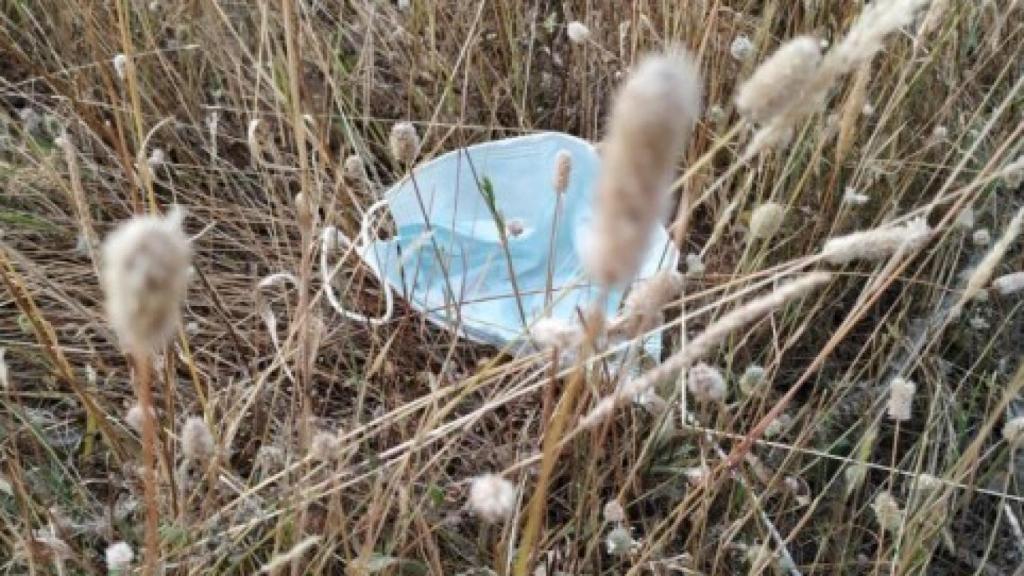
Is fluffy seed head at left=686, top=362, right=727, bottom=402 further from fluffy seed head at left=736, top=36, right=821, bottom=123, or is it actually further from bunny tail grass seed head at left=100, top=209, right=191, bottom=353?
bunny tail grass seed head at left=100, top=209, right=191, bottom=353

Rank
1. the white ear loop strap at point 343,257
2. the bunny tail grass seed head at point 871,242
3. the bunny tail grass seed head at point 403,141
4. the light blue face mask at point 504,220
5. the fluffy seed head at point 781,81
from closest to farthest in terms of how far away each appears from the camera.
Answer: the fluffy seed head at point 781,81
the bunny tail grass seed head at point 871,242
the bunny tail grass seed head at point 403,141
the white ear loop strap at point 343,257
the light blue face mask at point 504,220

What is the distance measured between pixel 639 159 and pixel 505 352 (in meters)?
0.51

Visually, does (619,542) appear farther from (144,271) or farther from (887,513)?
(144,271)

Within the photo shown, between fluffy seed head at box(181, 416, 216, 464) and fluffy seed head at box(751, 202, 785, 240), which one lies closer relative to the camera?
fluffy seed head at box(181, 416, 216, 464)

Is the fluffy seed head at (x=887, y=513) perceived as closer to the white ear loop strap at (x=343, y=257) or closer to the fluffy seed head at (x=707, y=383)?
the fluffy seed head at (x=707, y=383)

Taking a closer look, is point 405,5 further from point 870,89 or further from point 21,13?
point 870,89

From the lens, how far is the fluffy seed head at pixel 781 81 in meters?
0.50

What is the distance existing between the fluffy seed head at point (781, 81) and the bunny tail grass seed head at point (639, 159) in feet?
0.67

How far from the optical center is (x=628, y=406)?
3.42ft

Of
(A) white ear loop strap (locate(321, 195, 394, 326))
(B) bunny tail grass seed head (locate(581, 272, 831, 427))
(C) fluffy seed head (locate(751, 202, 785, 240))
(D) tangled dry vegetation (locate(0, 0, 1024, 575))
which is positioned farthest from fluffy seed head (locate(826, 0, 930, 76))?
(A) white ear loop strap (locate(321, 195, 394, 326))

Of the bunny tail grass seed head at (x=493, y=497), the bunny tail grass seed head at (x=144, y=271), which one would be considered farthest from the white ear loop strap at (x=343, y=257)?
the bunny tail grass seed head at (x=144, y=271)

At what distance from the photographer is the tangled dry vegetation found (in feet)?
2.58

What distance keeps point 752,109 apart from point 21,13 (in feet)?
4.34

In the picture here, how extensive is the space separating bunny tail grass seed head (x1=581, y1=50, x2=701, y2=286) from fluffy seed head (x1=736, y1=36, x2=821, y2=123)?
0.67ft
